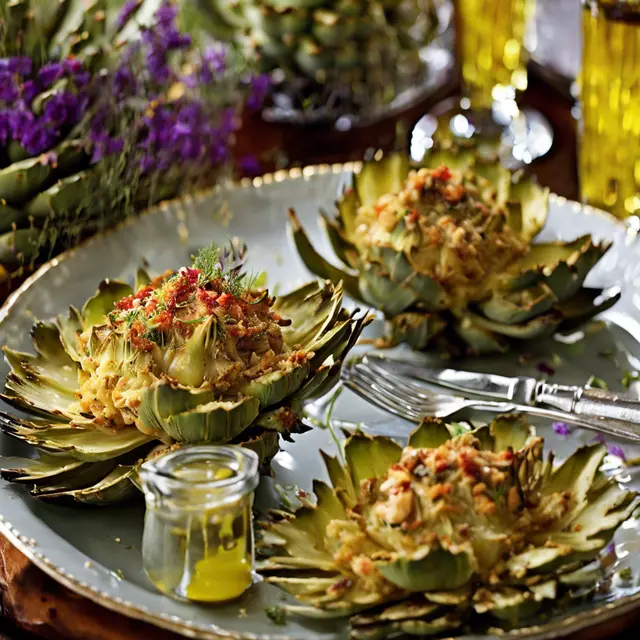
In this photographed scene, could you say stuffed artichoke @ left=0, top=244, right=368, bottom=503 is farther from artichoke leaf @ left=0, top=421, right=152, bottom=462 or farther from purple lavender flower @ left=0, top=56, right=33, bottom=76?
purple lavender flower @ left=0, top=56, right=33, bottom=76

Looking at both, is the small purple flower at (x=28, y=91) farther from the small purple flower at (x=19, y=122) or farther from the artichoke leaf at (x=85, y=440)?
the artichoke leaf at (x=85, y=440)

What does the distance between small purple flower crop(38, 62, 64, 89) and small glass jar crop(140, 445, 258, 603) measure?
1.89 ft

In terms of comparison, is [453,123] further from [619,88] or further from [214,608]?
[214,608]

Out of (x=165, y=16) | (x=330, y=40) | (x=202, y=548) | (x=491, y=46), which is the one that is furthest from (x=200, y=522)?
(x=491, y=46)

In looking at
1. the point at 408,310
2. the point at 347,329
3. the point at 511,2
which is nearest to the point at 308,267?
the point at 408,310

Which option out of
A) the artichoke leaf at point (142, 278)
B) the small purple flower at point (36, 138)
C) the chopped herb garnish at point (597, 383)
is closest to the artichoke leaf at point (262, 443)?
the artichoke leaf at point (142, 278)

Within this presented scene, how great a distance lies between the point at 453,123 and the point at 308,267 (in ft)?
1.77

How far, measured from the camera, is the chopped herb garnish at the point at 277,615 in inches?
28.4

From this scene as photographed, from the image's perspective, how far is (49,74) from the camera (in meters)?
1.16

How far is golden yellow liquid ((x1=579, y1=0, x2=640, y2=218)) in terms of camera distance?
49.9 inches

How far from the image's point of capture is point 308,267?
109cm

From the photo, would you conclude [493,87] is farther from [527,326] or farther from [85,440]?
[85,440]

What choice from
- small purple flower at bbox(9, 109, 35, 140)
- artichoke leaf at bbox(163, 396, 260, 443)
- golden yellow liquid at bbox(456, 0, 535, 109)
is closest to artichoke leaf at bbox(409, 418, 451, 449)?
artichoke leaf at bbox(163, 396, 260, 443)

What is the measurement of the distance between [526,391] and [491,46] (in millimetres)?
768
